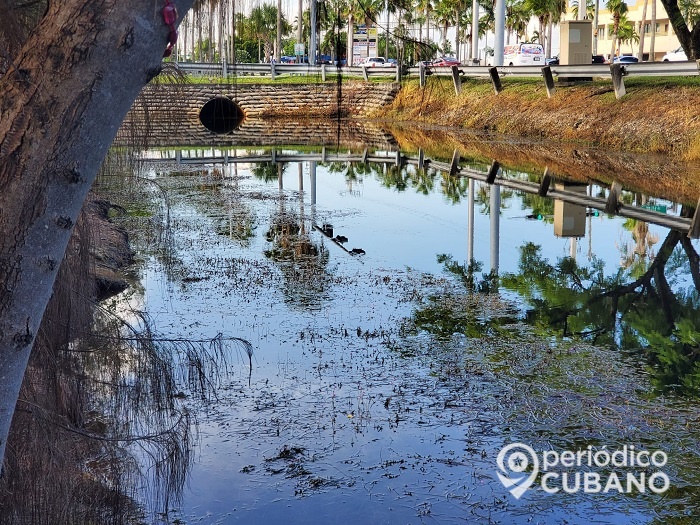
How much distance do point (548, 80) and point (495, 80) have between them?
3.72 meters

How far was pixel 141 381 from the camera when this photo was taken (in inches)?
159

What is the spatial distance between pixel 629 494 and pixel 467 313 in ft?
13.6

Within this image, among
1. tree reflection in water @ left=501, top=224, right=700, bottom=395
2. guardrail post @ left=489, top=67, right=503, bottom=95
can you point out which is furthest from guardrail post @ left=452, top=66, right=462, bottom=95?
tree reflection in water @ left=501, top=224, right=700, bottom=395

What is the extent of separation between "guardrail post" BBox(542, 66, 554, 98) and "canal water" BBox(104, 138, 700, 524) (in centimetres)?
1144

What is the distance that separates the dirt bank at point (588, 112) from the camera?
21438 millimetres

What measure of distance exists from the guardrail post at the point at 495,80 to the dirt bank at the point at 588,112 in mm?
219

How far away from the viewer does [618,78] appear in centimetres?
2388

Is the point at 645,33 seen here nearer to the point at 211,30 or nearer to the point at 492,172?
the point at 492,172

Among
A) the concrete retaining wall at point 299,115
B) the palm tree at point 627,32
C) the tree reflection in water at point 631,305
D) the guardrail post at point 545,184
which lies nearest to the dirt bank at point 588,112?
the guardrail post at point 545,184

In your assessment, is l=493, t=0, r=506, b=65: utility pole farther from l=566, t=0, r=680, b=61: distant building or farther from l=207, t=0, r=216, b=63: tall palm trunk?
l=566, t=0, r=680, b=61: distant building

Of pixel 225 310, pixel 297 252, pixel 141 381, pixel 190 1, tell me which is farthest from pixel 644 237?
pixel 190 1

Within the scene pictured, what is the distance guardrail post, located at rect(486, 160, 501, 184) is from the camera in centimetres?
1980

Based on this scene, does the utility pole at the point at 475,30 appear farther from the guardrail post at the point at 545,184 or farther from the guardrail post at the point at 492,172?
the guardrail post at the point at 545,184

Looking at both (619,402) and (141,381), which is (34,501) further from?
(619,402)
